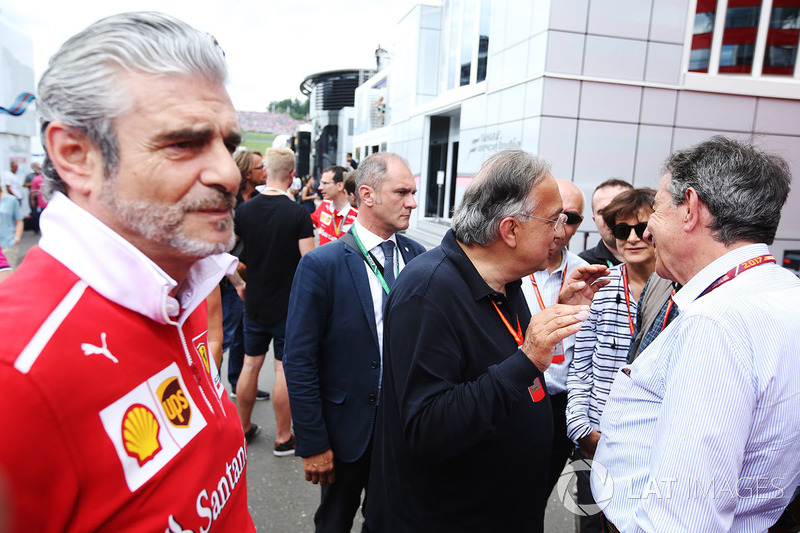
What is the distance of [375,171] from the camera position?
3010 millimetres

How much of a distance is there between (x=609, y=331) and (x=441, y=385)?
1.31 metres

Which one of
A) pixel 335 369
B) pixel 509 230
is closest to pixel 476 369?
pixel 509 230

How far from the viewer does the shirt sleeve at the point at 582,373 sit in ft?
7.80

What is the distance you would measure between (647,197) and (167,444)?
2612 millimetres

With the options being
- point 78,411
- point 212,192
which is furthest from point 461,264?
point 78,411

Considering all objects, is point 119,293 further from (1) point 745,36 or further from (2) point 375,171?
(1) point 745,36

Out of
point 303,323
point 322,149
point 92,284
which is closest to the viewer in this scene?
point 92,284

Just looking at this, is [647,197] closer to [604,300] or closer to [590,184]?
[604,300]

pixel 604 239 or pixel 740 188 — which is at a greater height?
pixel 740 188

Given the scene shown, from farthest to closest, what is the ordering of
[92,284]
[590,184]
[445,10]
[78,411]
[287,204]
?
1. [445,10]
2. [590,184]
3. [287,204]
4. [92,284]
5. [78,411]

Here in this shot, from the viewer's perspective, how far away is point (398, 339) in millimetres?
1594

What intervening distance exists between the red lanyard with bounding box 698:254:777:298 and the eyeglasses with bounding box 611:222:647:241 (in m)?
1.19

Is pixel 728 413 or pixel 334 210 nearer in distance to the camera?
pixel 728 413

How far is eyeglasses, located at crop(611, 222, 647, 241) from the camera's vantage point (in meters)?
2.58
